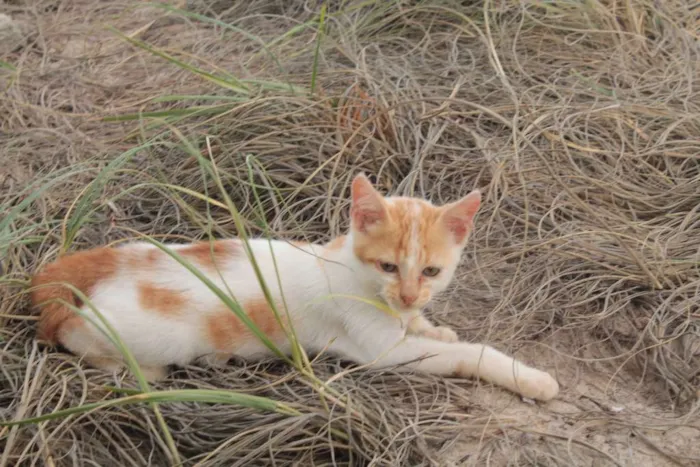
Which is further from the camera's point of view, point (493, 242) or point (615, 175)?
point (615, 175)

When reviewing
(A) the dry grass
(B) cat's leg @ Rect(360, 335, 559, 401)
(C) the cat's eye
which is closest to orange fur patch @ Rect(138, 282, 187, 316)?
(A) the dry grass

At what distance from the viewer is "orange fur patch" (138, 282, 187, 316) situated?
2.66 m

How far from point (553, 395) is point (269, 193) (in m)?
1.50

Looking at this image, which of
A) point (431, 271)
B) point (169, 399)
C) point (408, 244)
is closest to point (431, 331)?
point (431, 271)

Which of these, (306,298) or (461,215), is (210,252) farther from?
(461,215)

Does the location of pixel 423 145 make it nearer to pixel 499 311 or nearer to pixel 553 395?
pixel 499 311

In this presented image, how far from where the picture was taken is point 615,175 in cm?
370

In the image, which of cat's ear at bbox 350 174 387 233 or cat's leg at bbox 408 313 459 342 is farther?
cat's leg at bbox 408 313 459 342

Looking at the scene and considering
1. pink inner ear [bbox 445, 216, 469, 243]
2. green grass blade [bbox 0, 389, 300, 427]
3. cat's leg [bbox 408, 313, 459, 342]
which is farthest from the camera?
cat's leg [bbox 408, 313, 459, 342]

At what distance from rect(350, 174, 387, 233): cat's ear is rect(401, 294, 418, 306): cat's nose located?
0.24m

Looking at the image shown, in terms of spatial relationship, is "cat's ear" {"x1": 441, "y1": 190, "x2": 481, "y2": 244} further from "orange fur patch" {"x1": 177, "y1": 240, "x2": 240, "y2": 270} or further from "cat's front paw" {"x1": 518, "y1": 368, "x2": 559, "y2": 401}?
"orange fur patch" {"x1": 177, "y1": 240, "x2": 240, "y2": 270}

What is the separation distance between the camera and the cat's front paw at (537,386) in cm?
267

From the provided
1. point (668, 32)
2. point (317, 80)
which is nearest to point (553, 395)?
point (317, 80)

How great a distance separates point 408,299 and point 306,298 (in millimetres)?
394
